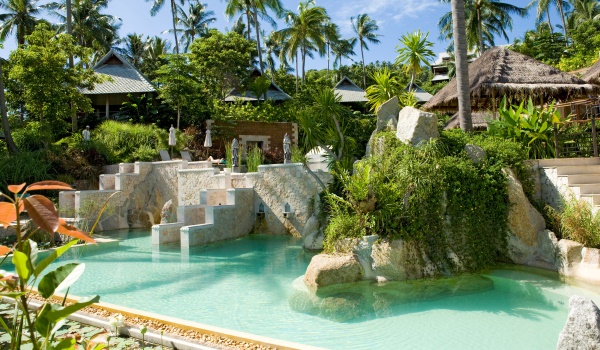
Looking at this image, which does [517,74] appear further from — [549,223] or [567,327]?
[567,327]

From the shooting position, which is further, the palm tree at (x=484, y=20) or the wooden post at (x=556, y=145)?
the palm tree at (x=484, y=20)

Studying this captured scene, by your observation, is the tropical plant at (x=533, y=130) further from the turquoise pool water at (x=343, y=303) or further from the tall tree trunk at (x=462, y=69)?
the turquoise pool water at (x=343, y=303)

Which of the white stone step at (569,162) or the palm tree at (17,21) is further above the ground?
the palm tree at (17,21)

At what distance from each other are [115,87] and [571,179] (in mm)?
20733

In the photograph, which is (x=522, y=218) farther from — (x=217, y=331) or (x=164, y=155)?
(x=164, y=155)

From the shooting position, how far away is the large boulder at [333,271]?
21.7ft

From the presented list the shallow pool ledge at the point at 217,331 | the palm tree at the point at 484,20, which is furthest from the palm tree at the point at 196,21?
the shallow pool ledge at the point at 217,331

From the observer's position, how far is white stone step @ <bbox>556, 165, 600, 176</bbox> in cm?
798

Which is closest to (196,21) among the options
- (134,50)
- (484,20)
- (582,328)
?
(134,50)

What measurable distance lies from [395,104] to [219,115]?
11.9 metres

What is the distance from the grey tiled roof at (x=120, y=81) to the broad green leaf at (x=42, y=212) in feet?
71.5

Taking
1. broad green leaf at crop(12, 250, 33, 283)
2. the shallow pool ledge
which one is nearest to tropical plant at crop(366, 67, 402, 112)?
the shallow pool ledge

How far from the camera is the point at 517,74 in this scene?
37.5ft

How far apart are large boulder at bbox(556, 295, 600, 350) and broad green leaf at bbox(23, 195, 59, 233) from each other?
11.4 ft
